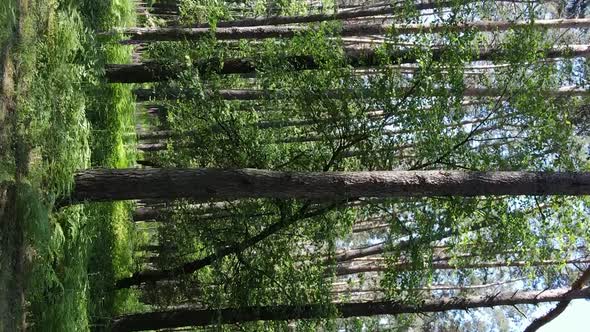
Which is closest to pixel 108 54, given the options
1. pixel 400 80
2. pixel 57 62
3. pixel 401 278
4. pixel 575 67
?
pixel 57 62

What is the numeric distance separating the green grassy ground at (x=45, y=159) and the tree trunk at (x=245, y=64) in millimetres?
417

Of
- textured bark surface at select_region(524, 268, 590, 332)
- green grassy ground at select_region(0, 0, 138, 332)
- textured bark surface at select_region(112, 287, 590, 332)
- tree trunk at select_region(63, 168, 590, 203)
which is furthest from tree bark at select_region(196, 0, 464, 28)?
textured bark surface at select_region(524, 268, 590, 332)

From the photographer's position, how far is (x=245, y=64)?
10000 mm

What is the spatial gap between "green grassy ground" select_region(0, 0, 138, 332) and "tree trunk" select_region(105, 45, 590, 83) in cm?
42

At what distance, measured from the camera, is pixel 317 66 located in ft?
30.9

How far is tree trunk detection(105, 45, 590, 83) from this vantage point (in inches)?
371

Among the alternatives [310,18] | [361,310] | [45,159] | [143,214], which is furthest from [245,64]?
[143,214]

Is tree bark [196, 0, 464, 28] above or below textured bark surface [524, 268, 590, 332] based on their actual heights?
above

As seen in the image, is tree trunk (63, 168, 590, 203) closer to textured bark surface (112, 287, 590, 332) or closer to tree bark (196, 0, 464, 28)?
textured bark surface (112, 287, 590, 332)

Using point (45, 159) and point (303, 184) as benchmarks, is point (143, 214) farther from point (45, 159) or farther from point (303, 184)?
point (303, 184)

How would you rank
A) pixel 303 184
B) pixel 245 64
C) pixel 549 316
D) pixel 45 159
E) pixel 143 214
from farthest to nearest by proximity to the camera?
pixel 143 214 → pixel 549 316 → pixel 245 64 → pixel 303 184 → pixel 45 159

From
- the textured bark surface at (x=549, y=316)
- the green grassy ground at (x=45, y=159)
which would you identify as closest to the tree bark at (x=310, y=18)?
the green grassy ground at (x=45, y=159)

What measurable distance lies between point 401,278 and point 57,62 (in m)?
5.72

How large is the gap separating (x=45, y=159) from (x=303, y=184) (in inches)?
118
